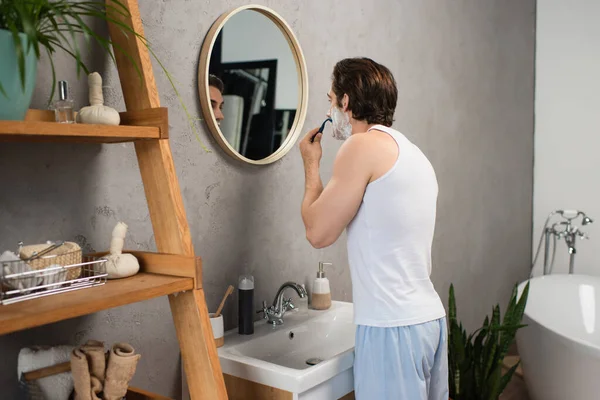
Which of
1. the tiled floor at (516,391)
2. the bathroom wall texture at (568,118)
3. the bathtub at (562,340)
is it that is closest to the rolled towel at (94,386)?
the bathtub at (562,340)

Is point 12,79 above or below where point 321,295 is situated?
above

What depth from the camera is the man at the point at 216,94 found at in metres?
1.76

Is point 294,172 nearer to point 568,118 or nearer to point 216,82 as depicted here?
point 216,82

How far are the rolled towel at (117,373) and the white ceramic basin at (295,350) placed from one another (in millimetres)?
429

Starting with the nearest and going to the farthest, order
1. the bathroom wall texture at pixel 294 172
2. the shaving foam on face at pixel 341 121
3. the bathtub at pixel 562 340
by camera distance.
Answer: the bathroom wall texture at pixel 294 172
the shaving foam on face at pixel 341 121
the bathtub at pixel 562 340

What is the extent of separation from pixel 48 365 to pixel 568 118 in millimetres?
4077

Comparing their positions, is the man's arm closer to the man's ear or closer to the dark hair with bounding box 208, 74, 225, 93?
the man's ear

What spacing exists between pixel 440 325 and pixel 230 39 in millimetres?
1089

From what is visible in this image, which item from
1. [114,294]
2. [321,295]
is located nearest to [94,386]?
[114,294]

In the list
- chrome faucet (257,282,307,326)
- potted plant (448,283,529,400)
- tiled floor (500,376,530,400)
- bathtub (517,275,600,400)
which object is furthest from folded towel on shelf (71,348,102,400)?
tiled floor (500,376,530,400)

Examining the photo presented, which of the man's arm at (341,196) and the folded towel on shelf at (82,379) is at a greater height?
the man's arm at (341,196)

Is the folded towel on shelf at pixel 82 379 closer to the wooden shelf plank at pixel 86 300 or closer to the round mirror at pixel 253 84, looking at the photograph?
the wooden shelf plank at pixel 86 300

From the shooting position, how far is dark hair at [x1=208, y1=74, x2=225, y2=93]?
1753 mm

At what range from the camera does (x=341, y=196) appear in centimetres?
154
